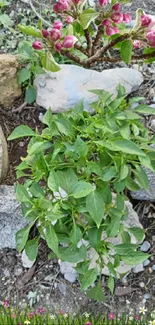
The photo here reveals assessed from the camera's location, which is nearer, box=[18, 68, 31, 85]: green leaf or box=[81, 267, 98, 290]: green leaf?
box=[81, 267, 98, 290]: green leaf

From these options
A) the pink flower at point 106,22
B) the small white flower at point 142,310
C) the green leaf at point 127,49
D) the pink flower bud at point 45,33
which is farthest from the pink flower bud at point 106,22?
the small white flower at point 142,310

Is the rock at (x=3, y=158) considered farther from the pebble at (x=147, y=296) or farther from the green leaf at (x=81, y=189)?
the pebble at (x=147, y=296)

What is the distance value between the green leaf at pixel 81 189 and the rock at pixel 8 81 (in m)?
0.87

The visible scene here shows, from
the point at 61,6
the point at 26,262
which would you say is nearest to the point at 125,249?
the point at 26,262

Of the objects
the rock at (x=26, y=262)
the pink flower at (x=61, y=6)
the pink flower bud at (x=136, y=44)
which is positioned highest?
the pink flower at (x=61, y=6)

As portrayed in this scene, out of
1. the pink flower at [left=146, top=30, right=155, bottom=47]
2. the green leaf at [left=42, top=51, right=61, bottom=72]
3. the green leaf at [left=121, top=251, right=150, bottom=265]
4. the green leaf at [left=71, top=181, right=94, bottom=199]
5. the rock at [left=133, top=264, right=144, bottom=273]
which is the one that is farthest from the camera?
the rock at [left=133, top=264, right=144, bottom=273]

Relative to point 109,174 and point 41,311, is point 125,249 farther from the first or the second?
point 41,311

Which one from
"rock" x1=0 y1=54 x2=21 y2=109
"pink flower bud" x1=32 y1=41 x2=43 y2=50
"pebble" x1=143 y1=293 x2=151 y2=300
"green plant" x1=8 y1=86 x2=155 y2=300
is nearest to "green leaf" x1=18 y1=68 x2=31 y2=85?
"rock" x1=0 y1=54 x2=21 y2=109

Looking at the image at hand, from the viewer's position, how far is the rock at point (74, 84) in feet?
8.24

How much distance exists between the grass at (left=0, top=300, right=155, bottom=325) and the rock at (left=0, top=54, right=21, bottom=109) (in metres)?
0.85

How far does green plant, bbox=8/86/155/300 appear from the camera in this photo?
6.20ft

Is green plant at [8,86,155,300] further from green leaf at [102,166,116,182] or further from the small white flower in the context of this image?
the small white flower

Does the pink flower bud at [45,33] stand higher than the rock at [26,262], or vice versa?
the pink flower bud at [45,33]

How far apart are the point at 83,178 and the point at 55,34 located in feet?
1.76
